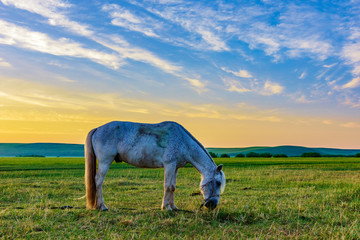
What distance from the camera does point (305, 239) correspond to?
18.0ft

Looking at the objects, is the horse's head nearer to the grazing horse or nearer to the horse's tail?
the grazing horse

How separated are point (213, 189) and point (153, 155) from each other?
78.5 inches

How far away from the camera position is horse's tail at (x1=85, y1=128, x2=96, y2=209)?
782 centimetres

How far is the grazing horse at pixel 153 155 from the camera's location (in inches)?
306

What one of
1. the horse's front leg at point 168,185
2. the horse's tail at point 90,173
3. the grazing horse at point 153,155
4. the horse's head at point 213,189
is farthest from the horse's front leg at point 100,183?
the horse's head at point 213,189

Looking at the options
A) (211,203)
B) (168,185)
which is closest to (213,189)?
(211,203)

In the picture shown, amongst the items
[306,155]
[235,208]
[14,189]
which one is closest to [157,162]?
[235,208]

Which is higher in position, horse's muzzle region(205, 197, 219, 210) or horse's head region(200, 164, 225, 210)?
horse's head region(200, 164, 225, 210)

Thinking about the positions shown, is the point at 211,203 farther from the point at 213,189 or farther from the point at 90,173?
the point at 90,173

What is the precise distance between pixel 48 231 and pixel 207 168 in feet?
14.1

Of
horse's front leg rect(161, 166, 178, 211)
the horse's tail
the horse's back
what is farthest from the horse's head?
the horse's tail

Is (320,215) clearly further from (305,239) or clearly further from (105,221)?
(105,221)

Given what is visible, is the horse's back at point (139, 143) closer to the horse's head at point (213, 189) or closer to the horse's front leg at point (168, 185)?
the horse's front leg at point (168, 185)

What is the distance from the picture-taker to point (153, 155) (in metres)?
7.90
